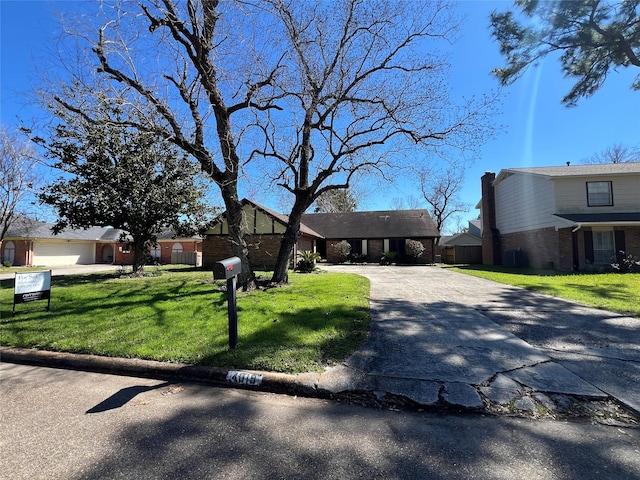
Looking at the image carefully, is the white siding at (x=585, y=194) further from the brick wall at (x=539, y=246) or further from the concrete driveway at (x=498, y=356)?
the concrete driveway at (x=498, y=356)

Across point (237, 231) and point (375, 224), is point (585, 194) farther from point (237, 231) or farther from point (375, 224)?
point (237, 231)

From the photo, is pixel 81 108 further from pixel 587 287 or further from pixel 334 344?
pixel 587 287

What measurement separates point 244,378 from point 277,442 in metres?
1.27

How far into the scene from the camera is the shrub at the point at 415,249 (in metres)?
27.3

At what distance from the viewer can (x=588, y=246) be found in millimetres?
17891

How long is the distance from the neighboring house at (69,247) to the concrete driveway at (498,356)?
2775 cm

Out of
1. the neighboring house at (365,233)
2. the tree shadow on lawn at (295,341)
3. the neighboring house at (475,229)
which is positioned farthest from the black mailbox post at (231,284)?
the neighboring house at (475,229)

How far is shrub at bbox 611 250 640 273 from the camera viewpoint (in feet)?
55.2

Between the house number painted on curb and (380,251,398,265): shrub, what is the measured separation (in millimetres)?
25054

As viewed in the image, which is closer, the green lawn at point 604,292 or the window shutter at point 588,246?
the green lawn at point 604,292

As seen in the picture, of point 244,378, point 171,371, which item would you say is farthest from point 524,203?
point 171,371

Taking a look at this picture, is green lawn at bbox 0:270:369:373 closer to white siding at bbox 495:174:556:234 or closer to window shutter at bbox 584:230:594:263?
window shutter at bbox 584:230:594:263

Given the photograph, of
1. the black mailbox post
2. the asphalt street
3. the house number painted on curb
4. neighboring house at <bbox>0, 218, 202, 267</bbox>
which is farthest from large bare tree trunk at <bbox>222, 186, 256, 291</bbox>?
neighboring house at <bbox>0, 218, 202, 267</bbox>

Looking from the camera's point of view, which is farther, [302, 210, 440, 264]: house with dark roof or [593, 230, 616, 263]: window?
[302, 210, 440, 264]: house with dark roof
